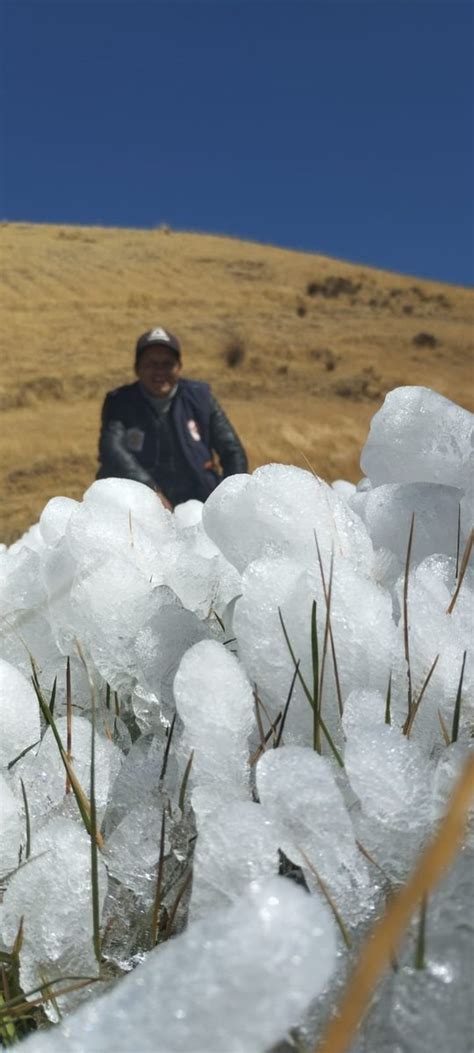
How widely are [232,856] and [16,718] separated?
0.29 metres

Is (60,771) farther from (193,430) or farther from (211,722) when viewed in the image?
(193,430)

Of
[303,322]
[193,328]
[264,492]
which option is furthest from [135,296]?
[264,492]

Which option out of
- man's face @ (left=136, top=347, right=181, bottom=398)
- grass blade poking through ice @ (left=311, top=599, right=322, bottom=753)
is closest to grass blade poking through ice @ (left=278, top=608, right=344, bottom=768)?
grass blade poking through ice @ (left=311, top=599, right=322, bottom=753)

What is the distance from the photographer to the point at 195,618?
820mm

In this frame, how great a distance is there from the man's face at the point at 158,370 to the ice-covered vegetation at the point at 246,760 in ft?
8.87

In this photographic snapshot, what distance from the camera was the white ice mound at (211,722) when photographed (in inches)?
26.6

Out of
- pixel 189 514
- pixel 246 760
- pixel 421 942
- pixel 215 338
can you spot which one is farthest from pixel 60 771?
pixel 215 338

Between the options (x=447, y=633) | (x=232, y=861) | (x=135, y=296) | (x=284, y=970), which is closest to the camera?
(x=284, y=970)

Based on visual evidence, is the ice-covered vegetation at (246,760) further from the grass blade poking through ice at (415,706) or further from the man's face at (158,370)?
the man's face at (158,370)

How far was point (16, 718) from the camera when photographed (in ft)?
2.52

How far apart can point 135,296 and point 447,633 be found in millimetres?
15335

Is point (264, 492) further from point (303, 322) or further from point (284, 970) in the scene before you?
point (303, 322)

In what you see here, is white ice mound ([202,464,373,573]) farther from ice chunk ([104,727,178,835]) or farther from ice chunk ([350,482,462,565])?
ice chunk ([104,727,178,835])

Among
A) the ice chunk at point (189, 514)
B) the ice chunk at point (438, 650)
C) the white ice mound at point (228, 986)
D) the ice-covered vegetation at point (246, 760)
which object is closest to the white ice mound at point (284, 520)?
the ice-covered vegetation at point (246, 760)
